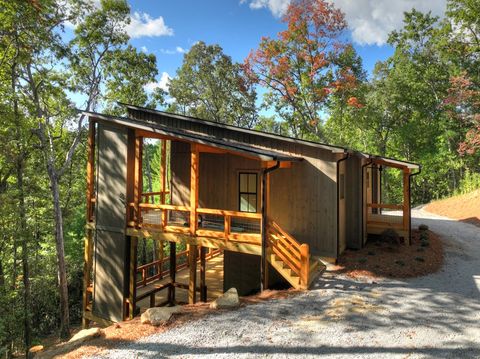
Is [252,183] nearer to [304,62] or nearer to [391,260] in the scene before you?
[391,260]

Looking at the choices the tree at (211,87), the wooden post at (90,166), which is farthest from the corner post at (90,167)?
the tree at (211,87)

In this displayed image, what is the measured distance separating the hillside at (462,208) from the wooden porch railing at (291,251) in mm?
16301

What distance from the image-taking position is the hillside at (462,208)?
21.3 m

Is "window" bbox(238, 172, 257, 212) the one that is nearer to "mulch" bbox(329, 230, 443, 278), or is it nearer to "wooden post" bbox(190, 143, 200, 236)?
"wooden post" bbox(190, 143, 200, 236)

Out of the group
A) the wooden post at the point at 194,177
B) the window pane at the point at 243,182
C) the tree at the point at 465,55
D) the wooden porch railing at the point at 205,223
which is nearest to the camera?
the wooden porch railing at the point at 205,223

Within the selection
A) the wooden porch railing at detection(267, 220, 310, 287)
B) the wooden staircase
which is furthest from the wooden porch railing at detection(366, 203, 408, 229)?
the wooden porch railing at detection(267, 220, 310, 287)

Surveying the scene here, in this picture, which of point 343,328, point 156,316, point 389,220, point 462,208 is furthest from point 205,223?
point 462,208

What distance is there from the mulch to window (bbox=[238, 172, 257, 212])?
12.1 feet

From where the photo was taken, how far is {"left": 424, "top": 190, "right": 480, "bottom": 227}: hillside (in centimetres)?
2131

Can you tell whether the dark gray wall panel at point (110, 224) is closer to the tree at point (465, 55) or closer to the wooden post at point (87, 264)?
the wooden post at point (87, 264)

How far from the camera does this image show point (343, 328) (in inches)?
252

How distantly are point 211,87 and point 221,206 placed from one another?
72.3ft

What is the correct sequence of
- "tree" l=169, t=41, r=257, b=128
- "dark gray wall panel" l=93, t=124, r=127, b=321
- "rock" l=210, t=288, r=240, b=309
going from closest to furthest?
"rock" l=210, t=288, r=240, b=309 < "dark gray wall panel" l=93, t=124, r=127, b=321 < "tree" l=169, t=41, r=257, b=128

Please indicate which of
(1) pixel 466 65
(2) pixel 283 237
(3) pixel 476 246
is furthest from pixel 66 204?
(1) pixel 466 65
